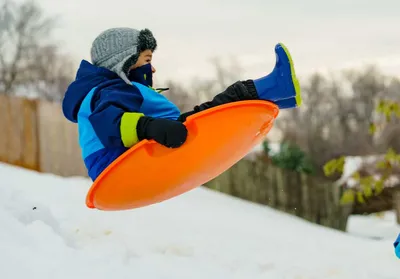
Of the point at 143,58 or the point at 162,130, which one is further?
the point at 143,58

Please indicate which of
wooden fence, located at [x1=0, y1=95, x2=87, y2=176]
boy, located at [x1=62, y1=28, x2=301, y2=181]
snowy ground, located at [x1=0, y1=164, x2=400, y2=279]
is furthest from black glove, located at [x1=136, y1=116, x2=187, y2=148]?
wooden fence, located at [x1=0, y1=95, x2=87, y2=176]

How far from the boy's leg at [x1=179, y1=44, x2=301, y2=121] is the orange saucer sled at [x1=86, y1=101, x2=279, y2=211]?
0.04 meters

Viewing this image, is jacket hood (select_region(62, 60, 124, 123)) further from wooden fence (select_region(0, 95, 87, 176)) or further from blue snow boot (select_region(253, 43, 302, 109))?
wooden fence (select_region(0, 95, 87, 176))

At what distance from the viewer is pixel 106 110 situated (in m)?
2.02

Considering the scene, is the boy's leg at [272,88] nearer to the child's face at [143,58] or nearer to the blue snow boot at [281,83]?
the blue snow boot at [281,83]

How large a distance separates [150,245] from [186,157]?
8.39 feet

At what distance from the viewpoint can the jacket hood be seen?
2193mm

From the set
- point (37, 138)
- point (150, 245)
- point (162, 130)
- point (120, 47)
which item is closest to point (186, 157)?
point (162, 130)

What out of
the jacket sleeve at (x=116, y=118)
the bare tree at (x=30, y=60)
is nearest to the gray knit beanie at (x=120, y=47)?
the jacket sleeve at (x=116, y=118)

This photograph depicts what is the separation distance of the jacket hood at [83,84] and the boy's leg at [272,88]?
337mm

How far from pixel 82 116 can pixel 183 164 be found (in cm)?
42

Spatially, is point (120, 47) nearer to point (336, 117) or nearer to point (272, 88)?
point (272, 88)

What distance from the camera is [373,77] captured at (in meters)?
17.8

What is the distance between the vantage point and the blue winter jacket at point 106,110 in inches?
79.0
